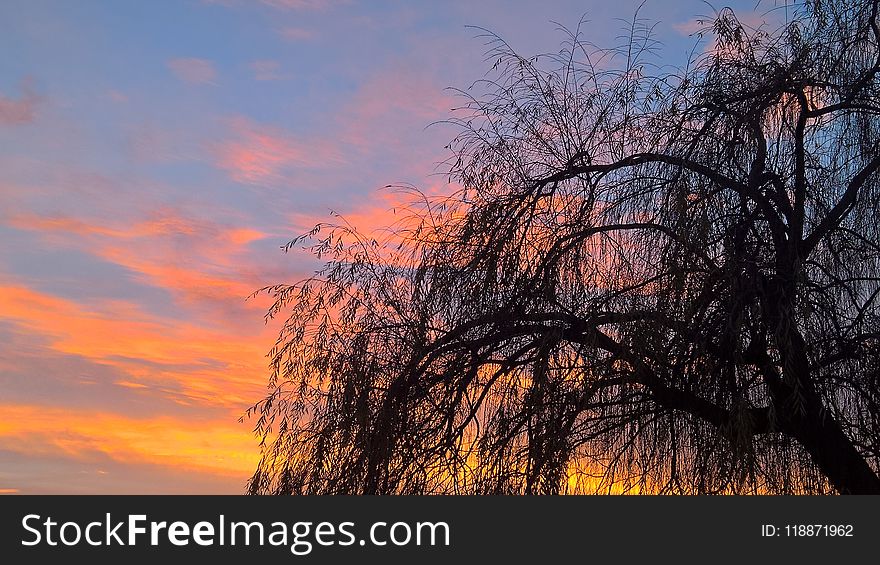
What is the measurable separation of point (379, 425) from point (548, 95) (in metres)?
2.33

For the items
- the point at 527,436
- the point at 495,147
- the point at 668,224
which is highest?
the point at 495,147

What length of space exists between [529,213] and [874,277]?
2.03 meters

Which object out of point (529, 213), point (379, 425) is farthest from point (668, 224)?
point (379, 425)

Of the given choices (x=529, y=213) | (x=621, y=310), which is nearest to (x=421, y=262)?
(x=529, y=213)

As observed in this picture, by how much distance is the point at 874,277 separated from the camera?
6.29m

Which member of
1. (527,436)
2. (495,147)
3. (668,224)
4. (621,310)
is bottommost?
(527,436)

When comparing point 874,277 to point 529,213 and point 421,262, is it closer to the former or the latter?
point 529,213
